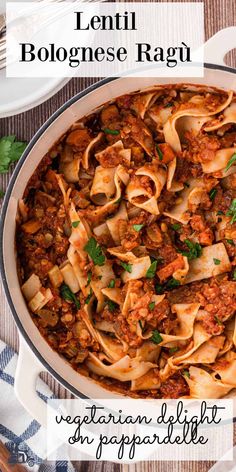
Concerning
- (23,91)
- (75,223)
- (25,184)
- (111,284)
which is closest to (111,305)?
(111,284)

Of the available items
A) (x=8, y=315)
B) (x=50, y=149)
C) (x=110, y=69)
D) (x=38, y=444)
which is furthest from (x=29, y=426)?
(x=110, y=69)

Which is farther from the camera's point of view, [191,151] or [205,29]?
[205,29]

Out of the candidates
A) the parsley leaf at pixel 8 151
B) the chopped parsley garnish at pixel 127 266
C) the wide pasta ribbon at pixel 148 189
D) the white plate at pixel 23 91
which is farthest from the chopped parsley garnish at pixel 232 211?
the parsley leaf at pixel 8 151

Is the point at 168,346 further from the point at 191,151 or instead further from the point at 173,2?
the point at 173,2

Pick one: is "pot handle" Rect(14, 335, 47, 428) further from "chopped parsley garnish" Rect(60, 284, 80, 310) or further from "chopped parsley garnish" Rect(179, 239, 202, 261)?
"chopped parsley garnish" Rect(179, 239, 202, 261)

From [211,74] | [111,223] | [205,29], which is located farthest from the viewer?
[205,29]

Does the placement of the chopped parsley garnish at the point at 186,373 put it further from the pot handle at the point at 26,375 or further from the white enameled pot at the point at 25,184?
the pot handle at the point at 26,375

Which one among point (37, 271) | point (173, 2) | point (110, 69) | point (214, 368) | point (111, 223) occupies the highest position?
point (173, 2)

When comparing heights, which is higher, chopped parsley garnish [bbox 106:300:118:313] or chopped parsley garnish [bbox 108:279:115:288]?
chopped parsley garnish [bbox 108:279:115:288]

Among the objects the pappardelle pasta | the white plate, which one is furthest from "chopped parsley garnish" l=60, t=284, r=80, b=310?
the white plate
